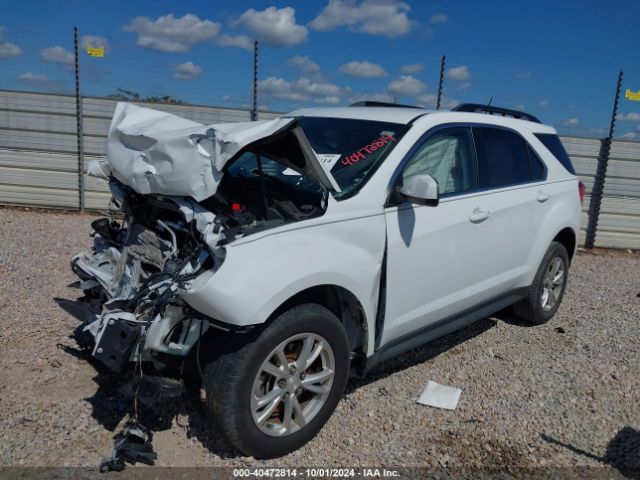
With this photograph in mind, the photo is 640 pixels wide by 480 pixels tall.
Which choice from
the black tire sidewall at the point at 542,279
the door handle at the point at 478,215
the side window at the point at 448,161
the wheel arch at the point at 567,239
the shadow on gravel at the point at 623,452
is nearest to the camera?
the shadow on gravel at the point at 623,452

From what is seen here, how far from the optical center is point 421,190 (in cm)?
338

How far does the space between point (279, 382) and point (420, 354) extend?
1.92 metres

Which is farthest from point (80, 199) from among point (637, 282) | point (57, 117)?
point (637, 282)

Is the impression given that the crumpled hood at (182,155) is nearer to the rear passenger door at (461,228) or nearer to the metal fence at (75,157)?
the rear passenger door at (461,228)

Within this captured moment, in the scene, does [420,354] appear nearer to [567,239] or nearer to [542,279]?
[542,279]

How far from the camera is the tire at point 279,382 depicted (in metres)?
2.85

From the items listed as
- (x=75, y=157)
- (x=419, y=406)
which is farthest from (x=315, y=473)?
(x=75, y=157)

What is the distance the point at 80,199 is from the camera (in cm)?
1030

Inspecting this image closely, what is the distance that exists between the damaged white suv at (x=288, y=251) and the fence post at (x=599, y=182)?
244 inches

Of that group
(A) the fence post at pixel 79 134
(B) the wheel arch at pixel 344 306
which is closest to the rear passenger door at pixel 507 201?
(B) the wheel arch at pixel 344 306

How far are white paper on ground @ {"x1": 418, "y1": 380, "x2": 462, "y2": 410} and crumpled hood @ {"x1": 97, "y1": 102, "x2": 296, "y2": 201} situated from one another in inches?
82.6

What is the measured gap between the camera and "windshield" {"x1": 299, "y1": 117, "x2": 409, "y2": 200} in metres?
3.54

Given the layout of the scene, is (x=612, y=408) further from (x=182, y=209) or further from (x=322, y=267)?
(x=182, y=209)

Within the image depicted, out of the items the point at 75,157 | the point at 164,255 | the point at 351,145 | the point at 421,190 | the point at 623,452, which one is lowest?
Result: the point at 623,452
